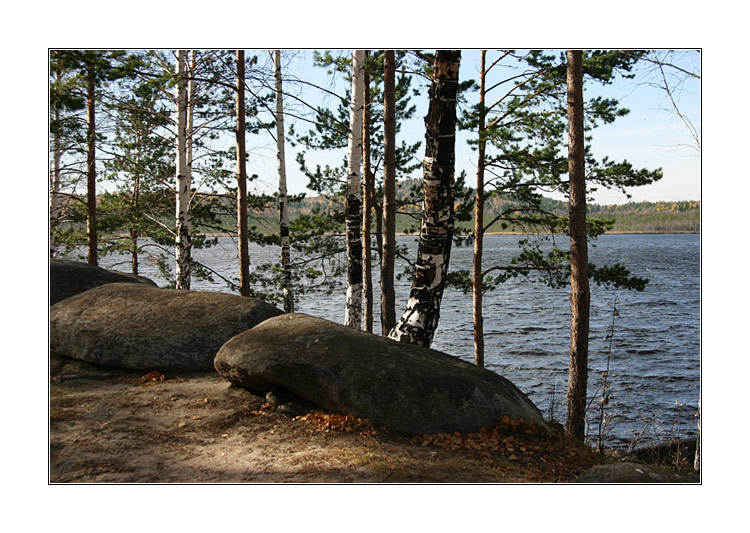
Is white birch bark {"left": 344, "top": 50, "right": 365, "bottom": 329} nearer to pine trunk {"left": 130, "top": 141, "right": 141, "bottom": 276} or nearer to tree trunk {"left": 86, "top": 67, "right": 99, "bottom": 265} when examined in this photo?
tree trunk {"left": 86, "top": 67, "right": 99, "bottom": 265}

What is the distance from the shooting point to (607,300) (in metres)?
36.8

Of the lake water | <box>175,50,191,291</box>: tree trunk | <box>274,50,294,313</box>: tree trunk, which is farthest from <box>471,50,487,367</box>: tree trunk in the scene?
<box>175,50,191,291</box>: tree trunk

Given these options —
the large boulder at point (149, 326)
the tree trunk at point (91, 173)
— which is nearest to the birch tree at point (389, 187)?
the large boulder at point (149, 326)

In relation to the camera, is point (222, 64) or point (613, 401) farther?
point (613, 401)

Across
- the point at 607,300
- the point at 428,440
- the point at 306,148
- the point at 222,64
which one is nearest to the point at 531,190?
the point at 306,148

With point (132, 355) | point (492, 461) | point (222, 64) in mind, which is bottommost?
point (492, 461)

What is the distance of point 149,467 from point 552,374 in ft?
52.3

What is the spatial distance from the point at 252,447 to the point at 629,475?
12.2ft

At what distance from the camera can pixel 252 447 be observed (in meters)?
5.18

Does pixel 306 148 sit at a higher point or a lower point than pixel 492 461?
higher

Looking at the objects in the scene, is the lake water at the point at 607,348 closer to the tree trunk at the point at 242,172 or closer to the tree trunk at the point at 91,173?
the tree trunk at the point at 242,172

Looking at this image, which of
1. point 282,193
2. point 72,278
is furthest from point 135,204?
point 72,278

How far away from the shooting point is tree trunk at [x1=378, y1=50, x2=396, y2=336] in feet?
36.6

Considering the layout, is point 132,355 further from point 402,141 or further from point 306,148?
point 402,141
